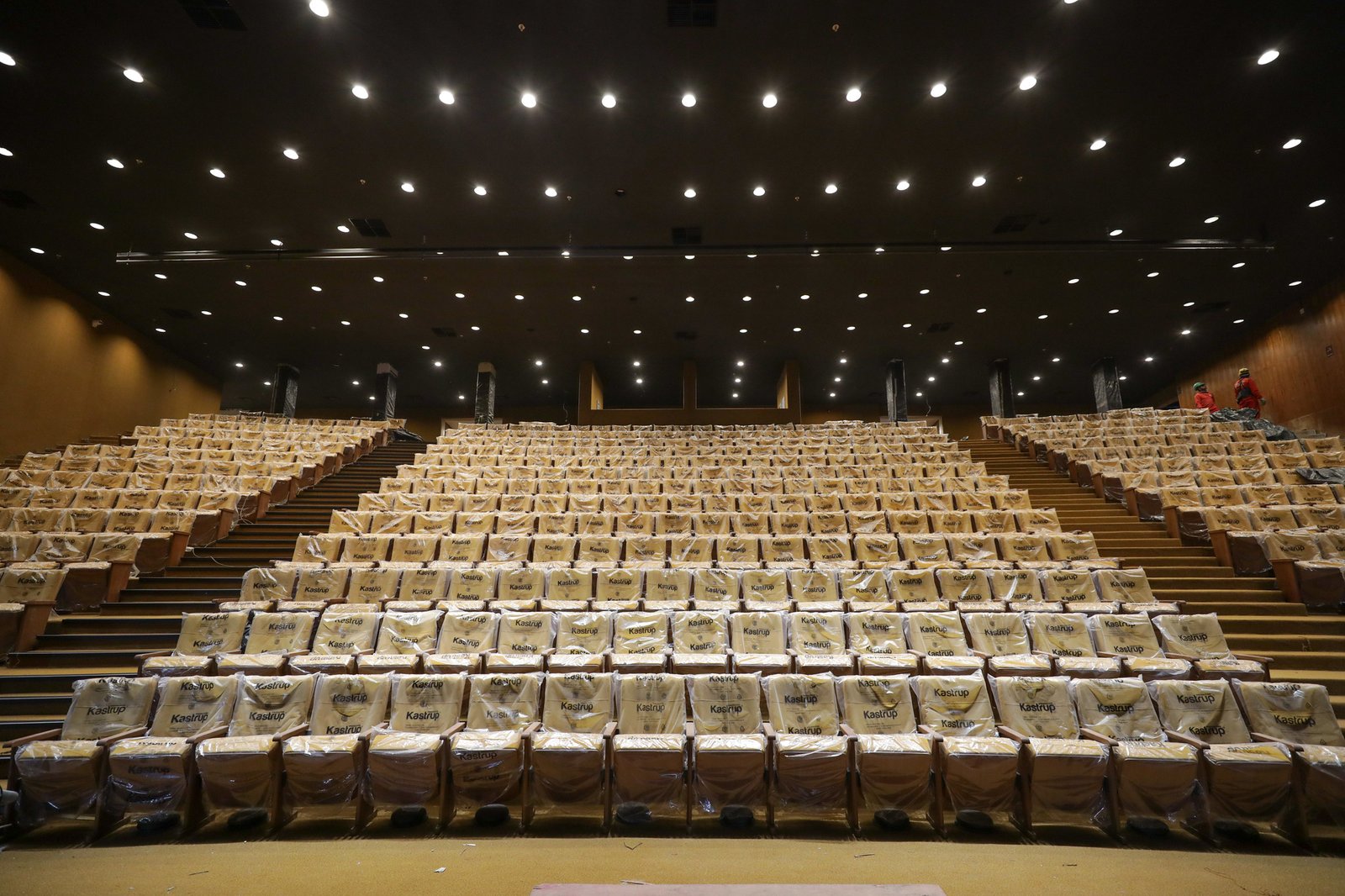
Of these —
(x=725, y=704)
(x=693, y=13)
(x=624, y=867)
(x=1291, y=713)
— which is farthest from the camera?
(x=693, y=13)

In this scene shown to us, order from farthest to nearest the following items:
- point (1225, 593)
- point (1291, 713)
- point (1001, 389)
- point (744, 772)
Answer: point (1001, 389) < point (1225, 593) < point (1291, 713) < point (744, 772)

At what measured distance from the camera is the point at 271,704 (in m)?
2.97

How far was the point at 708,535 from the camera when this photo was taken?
5059 millimetres

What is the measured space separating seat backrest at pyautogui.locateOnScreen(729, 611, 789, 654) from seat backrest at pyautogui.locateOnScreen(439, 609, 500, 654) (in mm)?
1331

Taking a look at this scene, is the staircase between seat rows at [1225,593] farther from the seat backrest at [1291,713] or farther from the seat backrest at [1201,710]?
the seat backrest at [1201,710]

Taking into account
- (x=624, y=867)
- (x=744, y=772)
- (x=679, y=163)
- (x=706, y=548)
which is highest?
(x=679, y=163)

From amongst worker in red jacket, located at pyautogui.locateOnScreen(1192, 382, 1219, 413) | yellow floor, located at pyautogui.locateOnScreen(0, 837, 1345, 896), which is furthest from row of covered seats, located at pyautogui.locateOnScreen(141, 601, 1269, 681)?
worker in red jacket, located at pyautogui.locateOnScreen(1192, 382, 1219, 413)

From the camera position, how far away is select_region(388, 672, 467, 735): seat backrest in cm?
291

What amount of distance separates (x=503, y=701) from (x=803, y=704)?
4.50 ft

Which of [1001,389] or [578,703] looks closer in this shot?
[578,703]

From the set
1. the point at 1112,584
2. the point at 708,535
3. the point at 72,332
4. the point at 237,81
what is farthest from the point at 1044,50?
the point at 72,332

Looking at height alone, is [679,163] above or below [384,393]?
above

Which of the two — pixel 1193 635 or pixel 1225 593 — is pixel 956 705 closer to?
pixel 1193 635

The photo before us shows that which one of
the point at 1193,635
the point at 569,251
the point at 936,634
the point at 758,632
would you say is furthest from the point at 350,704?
the point at 569,251
